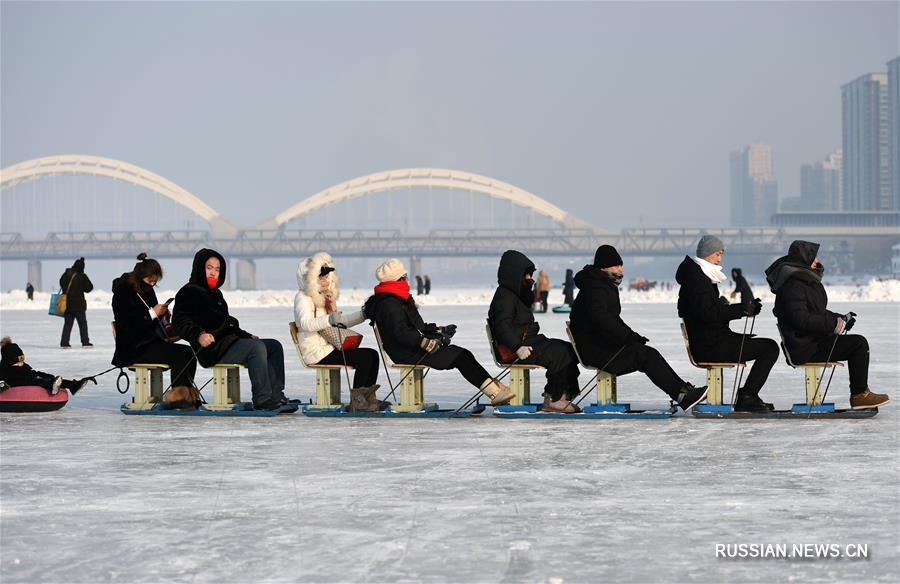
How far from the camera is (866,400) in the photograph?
399 inches

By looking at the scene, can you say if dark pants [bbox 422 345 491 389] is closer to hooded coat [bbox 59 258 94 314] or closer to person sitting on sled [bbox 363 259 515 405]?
person sitting on sled [bbox 363 259 515 405]

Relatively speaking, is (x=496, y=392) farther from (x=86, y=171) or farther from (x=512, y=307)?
(x=86, y=171)

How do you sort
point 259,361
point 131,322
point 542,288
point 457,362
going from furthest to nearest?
point 542,288 → point 131,322 → point 259,361 → point 457,362

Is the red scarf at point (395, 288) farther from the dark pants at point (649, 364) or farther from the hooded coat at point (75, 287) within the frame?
the hooded coat at point (75, 287)

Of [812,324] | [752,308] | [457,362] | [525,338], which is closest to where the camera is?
[752,308]

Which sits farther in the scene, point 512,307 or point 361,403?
point 361,403

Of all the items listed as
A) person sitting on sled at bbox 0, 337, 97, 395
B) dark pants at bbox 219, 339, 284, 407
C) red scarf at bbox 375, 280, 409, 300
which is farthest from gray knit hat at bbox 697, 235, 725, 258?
person sitting on sled at bbox 0, 337, 97, 395

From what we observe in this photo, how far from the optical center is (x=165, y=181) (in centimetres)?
14750

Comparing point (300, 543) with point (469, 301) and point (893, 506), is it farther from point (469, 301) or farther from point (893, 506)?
point (469, 301)

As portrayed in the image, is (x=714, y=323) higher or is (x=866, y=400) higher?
(x=714, y=323)

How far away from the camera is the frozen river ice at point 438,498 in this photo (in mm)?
5227

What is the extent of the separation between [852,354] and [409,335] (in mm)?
3477

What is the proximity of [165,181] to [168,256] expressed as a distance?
925cm

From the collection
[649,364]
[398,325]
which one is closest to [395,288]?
[398,325]
